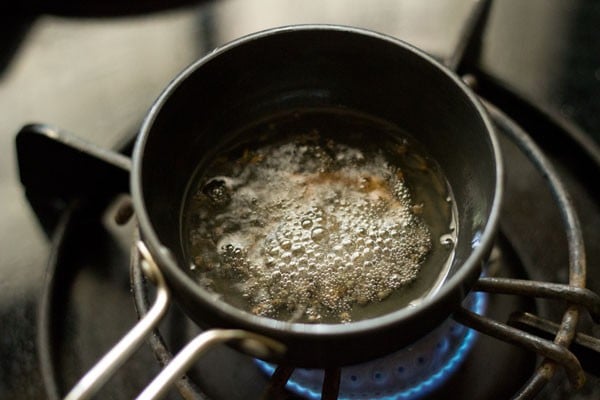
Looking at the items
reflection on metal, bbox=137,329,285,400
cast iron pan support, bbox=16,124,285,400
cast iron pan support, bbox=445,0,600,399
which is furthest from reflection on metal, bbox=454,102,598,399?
cast iron pan support, bbox=16,124,285,400

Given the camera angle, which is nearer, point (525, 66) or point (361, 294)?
point (361, 294)

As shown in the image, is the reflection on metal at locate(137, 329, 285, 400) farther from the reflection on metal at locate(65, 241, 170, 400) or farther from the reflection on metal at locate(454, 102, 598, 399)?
the reflection on metal at locate(454, 102, 598, 399)

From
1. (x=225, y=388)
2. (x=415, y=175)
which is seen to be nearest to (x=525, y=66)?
(x=415, y=175)

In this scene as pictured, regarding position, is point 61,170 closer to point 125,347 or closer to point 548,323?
point 125,347

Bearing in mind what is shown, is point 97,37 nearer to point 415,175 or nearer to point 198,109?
point 198,109

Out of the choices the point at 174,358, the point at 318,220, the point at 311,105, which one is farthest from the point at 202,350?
the point at 311,105

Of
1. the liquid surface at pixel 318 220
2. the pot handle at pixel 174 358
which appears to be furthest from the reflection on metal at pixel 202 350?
the liquid surface at pixel 318 220

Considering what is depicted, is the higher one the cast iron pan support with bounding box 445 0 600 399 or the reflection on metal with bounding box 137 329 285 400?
the reflection on metal with bounding box 137 329 285 400
